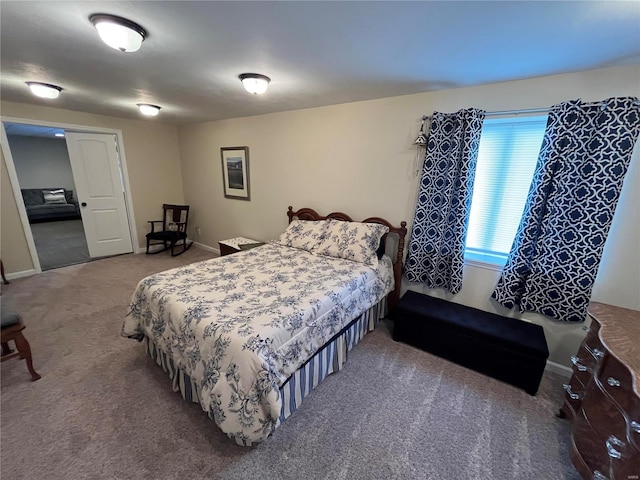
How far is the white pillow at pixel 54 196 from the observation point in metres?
6.85

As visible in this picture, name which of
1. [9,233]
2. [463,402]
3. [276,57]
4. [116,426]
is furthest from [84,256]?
[463,402]

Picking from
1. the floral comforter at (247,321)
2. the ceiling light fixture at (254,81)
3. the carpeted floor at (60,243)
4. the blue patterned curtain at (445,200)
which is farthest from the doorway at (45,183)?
the blue patterned curtain at (445,200)

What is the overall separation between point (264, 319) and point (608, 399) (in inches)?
67.6

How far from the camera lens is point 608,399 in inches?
47.3

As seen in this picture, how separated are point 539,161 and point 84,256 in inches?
248

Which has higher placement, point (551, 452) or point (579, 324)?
point (579, 324)

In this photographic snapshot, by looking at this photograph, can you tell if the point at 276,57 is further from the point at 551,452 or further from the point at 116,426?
the point at 551,452

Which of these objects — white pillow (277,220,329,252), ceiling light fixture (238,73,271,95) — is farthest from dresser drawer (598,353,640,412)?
ceiling light fixture (238,73,271,95)

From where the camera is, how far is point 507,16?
1.26 meters

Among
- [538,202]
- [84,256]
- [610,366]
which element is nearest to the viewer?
[610,366]

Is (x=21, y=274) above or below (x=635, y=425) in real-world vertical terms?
below

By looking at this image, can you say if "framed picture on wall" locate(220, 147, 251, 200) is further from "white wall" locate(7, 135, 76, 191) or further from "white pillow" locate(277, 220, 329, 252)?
"white wall" locate(7, 135, 76, 191)

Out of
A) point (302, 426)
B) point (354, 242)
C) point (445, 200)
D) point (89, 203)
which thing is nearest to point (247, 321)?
point (302, 426)

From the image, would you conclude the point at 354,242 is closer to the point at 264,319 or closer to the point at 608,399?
the point at 264,319
